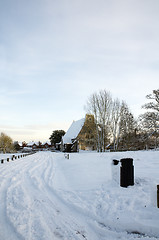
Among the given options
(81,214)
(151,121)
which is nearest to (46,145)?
(151,121)

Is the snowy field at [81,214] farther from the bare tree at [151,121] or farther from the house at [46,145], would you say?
the house at [46,145]

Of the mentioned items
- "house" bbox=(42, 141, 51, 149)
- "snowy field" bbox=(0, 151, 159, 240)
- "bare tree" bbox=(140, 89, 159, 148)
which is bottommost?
"house" bbox=(42, 141, 51, 149)

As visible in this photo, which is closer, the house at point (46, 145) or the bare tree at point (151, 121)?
the bare tree at point (151, 121)

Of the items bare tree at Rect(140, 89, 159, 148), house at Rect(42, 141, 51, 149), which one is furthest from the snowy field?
house at Rect(42, 141, 51, 149)

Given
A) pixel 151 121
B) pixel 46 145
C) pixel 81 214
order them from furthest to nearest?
pixel 46 145 → pixel 151 121 → pixel 81 214

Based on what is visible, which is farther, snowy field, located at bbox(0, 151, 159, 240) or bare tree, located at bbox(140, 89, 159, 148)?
bare tree, located at bbox(140, 89, 159, 148)

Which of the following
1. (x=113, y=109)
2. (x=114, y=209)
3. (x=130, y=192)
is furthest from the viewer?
(x=113, y=109)

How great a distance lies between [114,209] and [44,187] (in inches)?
127

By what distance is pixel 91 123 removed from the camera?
30922 mm

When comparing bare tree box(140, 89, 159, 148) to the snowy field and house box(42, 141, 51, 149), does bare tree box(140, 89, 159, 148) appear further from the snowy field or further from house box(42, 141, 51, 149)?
house box(42, 141, 51, 149)

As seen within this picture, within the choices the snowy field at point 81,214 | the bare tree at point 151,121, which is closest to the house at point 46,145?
the bare tree at point 151,121

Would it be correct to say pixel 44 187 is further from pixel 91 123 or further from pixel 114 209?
pixel 91 123

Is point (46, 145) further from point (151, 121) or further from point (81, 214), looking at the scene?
point (81, 214)

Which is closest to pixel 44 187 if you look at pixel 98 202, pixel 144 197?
pixel 98 202
